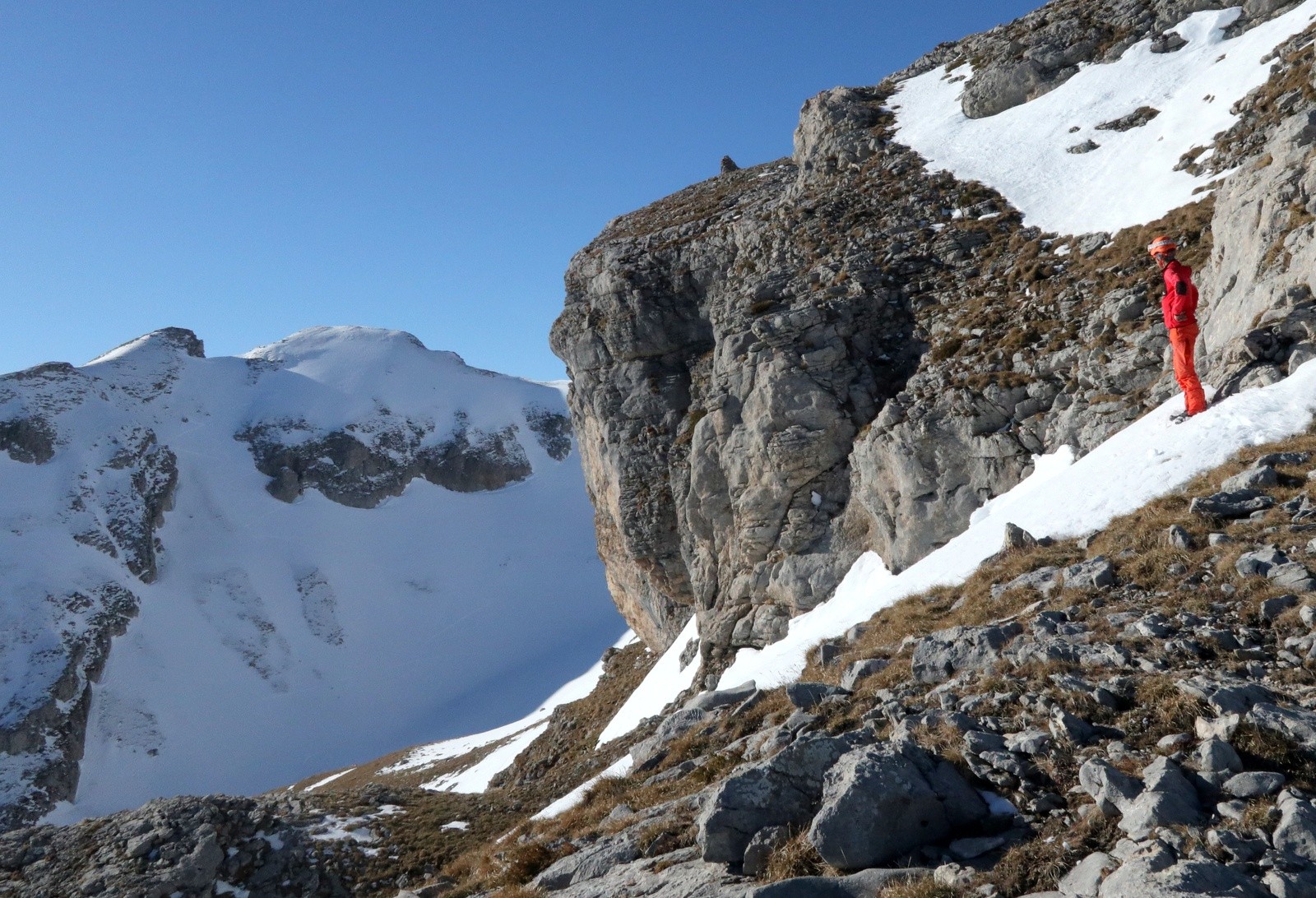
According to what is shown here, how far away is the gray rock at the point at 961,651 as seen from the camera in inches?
366

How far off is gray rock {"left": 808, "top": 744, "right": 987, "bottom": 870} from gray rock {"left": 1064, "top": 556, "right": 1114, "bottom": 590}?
5293 millimetres

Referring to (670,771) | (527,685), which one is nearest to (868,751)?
(670,771)

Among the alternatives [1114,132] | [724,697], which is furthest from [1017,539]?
[1114,132]

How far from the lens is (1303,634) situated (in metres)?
7.01

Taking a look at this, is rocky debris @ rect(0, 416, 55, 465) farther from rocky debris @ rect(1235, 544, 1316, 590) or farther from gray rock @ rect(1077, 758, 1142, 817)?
rocky debris @ rect(1235, 544, 1316, 590)

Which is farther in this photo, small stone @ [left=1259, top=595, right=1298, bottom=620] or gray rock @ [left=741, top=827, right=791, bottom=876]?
small stone @ [left=1259, top=595, right=1298, bottom=620]

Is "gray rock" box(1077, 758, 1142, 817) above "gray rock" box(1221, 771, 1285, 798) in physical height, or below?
above

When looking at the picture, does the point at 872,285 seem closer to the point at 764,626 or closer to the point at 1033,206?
the point at 1033,206

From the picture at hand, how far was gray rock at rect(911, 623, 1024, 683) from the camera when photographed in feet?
30.5

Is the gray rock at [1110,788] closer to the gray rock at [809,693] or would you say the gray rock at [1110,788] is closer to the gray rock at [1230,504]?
the gray rock at [809,693]

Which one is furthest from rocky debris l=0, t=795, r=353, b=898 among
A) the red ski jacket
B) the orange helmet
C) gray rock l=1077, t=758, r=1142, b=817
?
the orange helmet

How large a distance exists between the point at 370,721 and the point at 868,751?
294 feet

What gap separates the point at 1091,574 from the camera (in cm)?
1049

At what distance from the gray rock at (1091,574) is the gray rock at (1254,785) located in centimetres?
532
